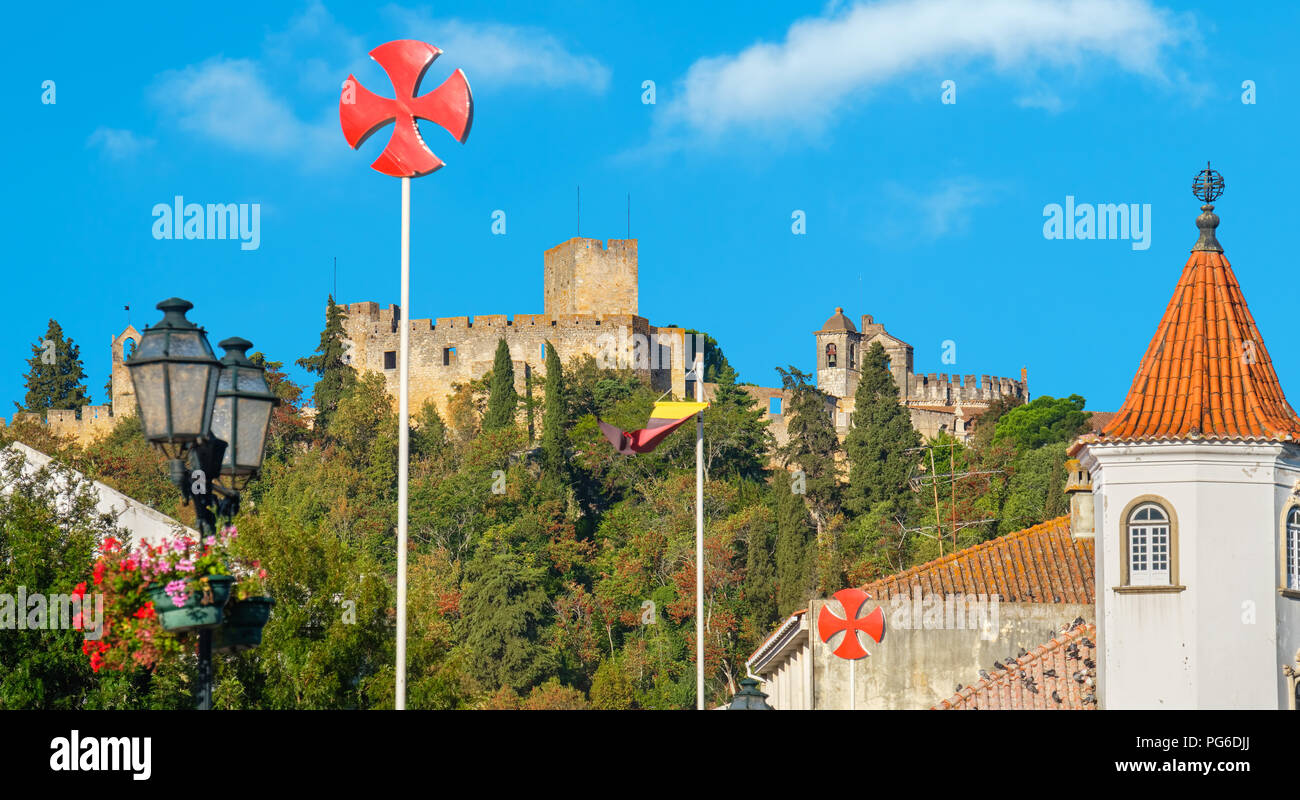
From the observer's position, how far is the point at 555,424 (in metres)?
73.8

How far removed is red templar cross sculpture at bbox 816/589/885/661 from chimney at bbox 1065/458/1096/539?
3.31 metres

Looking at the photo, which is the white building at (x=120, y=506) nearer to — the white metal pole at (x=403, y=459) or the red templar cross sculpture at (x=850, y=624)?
the red templar cross sculpture at (x=850, y=624)

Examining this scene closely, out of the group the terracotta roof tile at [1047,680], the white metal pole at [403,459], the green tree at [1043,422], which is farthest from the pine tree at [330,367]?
the white metal pole at [403,459]

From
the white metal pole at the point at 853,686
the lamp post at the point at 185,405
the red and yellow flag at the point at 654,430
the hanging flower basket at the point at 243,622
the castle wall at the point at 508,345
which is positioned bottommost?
the white metal pole at the point at 853,686

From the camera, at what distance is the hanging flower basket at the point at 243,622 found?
417 inches

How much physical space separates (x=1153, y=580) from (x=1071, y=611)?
4.72 meters

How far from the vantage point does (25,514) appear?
24875 mm

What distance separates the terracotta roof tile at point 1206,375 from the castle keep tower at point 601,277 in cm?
6074

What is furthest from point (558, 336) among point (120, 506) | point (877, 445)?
point (120, 506)

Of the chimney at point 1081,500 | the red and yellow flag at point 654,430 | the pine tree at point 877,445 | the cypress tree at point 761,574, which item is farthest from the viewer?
the pine tree at point 877,445

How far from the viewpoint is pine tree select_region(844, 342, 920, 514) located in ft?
227

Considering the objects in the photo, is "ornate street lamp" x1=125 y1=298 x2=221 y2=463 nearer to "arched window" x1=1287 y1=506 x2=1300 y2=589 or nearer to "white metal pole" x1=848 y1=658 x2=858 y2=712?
"arched window" x1=1287 y1=506 x2=1300 y2=589
